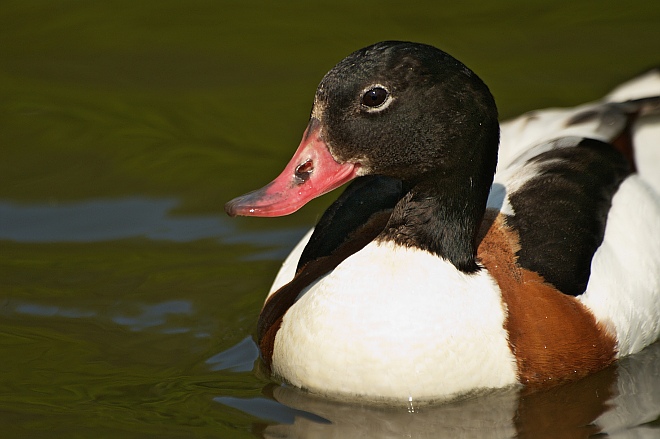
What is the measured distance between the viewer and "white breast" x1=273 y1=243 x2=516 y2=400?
5559mm

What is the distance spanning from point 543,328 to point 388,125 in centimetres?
125

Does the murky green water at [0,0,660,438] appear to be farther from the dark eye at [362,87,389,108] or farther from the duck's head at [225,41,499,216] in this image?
the dark eye at [362,87,389,108]

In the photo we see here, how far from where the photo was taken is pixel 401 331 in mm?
5543

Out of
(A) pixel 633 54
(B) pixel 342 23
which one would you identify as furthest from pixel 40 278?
(A) pixel 633 54

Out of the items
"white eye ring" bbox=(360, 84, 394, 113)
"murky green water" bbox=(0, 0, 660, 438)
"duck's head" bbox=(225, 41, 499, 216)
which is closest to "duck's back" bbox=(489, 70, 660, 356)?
"murky green water" bbox=(0, 0, 660, 438)

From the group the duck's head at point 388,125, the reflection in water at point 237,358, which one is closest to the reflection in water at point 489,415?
the reflection in water at point 237,358

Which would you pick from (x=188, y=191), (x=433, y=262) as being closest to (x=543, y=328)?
(x=433, y=262)

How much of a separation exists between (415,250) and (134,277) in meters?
2.19

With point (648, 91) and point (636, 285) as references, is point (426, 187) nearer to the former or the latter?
point (636, 285)

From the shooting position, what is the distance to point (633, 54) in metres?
9.79

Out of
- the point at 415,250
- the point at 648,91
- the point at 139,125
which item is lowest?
the point at 139,125

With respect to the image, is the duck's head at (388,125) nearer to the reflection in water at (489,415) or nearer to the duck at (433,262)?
the duck at (433,262)

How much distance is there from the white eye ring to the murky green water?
1.39 metres

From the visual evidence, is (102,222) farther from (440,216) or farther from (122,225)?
(440,216)
